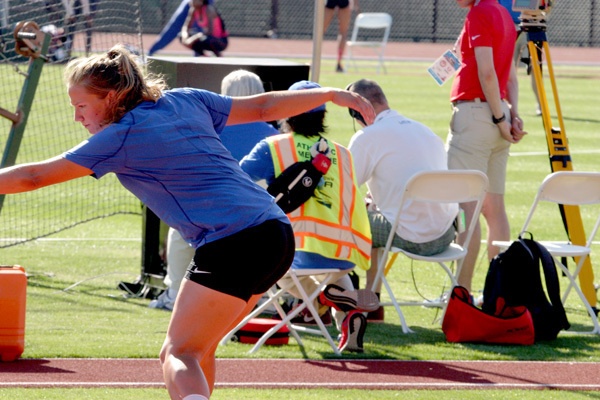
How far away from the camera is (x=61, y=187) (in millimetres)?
12500

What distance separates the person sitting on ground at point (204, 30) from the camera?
2075 centimetres

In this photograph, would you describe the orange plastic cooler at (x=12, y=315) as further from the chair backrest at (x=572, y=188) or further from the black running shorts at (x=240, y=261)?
the chair backrest at (x=572, y=188)

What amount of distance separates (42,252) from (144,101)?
222 inches

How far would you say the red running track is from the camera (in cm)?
570

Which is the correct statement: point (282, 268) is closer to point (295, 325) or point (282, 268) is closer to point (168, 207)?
point (168, 207)

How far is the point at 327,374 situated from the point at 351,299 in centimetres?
67

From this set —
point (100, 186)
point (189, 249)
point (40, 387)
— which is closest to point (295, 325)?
point (189, 249)

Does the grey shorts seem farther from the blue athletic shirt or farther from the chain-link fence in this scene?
the chain-link fence

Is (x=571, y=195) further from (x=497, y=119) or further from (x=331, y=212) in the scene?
(x=331, y=212)

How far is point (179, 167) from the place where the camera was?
399cm

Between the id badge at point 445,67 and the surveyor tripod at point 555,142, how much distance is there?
519 millimetres

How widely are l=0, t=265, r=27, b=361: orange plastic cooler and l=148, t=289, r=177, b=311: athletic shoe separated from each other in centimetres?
156

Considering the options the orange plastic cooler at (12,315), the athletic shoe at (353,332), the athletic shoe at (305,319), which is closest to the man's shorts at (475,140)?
Result: the athletic shoe at (305,319)

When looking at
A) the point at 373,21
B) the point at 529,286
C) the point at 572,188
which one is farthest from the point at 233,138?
the point at 373,21
